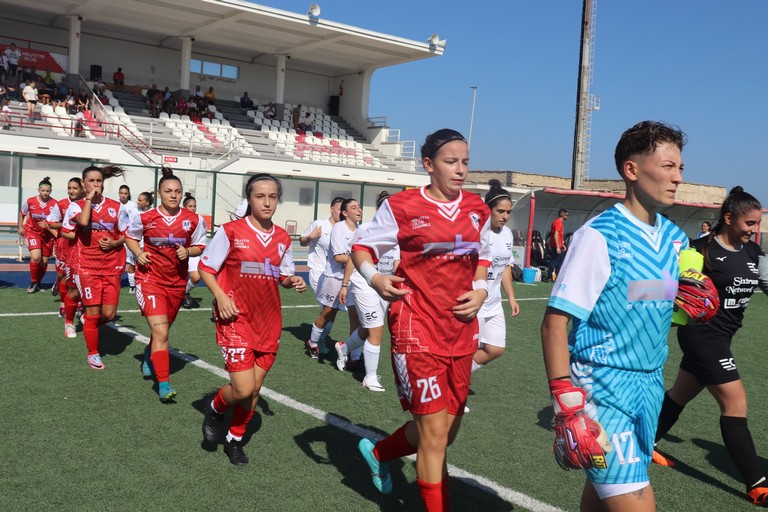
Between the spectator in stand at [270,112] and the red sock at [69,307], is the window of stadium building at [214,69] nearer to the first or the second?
the spectator in stand at [270,112]

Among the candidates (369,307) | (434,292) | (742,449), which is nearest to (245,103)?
(369,307)

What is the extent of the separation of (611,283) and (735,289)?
9.66 feet

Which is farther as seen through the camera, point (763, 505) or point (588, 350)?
point (763, 505)

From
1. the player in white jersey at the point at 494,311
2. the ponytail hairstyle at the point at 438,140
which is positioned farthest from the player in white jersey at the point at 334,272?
the ponytail hairstyle at the point at 438,140

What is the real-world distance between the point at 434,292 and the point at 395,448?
1107 millimetres

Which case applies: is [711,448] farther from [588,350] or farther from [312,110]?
[312,110]

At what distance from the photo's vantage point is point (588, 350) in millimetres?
2855

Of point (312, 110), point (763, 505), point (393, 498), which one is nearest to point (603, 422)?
point (393, 498)

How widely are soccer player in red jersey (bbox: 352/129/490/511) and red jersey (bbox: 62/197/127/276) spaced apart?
4.90 m

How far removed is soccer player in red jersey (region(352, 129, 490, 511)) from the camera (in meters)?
3.76

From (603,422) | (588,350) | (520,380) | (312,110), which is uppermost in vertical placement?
(312,110)

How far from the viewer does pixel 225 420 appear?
6.05 m

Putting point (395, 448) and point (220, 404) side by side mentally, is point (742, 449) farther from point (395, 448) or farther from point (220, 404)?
point (220, 404)

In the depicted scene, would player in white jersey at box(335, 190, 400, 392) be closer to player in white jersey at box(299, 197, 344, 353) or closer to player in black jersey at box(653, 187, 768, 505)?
player in white jersey at box(299, 197, 344, 353)
